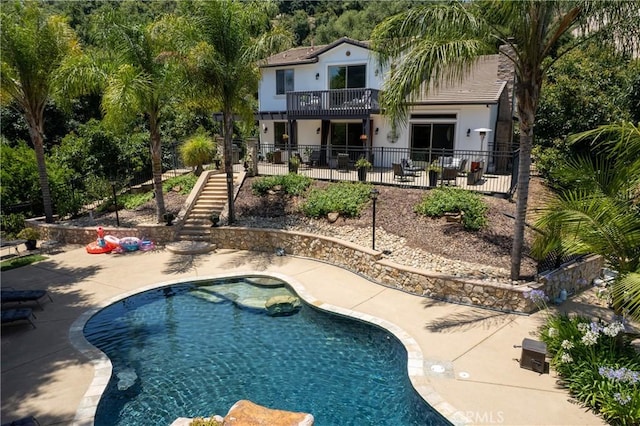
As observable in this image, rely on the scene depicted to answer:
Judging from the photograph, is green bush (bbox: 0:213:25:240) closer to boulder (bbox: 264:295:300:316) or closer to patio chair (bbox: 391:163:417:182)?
boulder (bbox: 264:295:300:316)

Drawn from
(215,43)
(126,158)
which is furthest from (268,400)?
(126,158)

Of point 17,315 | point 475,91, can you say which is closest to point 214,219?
point 17,315

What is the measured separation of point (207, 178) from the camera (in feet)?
57.0

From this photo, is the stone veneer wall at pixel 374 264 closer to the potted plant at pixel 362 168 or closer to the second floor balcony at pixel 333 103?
the potted plant at pixel 362 168

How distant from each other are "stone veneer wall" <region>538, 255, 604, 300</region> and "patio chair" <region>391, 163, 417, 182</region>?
7.01m

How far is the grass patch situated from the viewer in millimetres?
12266

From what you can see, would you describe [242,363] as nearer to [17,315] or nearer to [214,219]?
[17,315]

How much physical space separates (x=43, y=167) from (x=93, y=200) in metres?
3.73

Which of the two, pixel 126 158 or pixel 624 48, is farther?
pixel 126 158

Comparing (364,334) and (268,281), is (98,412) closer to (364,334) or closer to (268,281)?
(364,334)

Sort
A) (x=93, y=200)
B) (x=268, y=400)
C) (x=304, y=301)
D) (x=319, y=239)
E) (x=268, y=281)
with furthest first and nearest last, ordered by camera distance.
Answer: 1. (x=93, y=200)
2. (x=319, y=239)
3. (x=268, y=281)
4. (x=304, y=301)
5. (x=268, y=400)

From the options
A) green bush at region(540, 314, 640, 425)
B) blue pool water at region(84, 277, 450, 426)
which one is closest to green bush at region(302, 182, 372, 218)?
blue pool water at region(84, 277, 450, 426)

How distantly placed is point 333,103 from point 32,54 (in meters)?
13.4

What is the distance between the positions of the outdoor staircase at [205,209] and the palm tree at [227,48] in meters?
4.11
